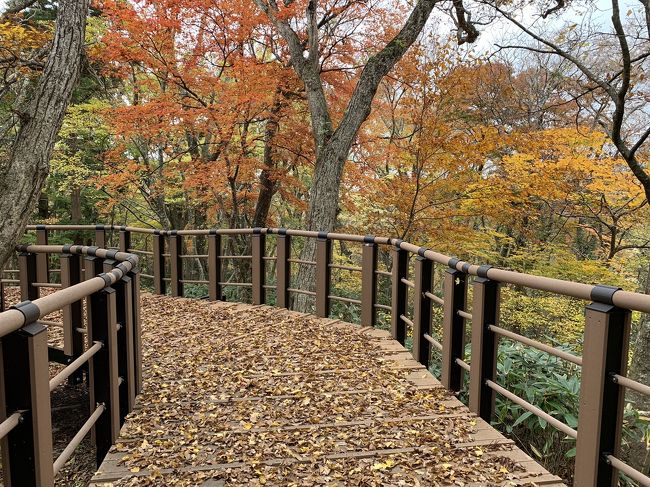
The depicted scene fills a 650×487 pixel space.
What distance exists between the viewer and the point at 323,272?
6.07m

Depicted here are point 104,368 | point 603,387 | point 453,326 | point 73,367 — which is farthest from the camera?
point 453,326

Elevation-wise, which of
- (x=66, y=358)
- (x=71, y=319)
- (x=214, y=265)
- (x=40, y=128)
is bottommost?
(x=66, y=358)

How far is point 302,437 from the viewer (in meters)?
2.94

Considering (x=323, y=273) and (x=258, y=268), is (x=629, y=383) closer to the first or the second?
(x=323, y=273)

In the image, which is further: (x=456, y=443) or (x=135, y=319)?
(x=135, y=319)

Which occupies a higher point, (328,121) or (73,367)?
(328,121)

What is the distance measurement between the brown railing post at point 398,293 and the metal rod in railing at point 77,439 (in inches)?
120

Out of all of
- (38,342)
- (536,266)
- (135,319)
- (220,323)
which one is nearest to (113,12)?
(220,323)

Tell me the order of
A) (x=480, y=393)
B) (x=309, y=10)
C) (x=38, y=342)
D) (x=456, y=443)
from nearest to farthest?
(x=38, y=342) < (x=456, y=443) < (x=480, y=393) < (x=309, y=10)

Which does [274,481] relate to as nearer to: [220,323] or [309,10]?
[220,323]

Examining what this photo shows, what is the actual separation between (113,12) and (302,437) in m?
9.18

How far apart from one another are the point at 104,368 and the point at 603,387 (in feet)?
8.77

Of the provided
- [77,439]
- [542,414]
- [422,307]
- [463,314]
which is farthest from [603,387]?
[77,439]

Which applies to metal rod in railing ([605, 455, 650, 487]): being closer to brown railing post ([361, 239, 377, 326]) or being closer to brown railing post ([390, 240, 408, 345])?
→ brown railing post ([390, 240, 408, 345])
